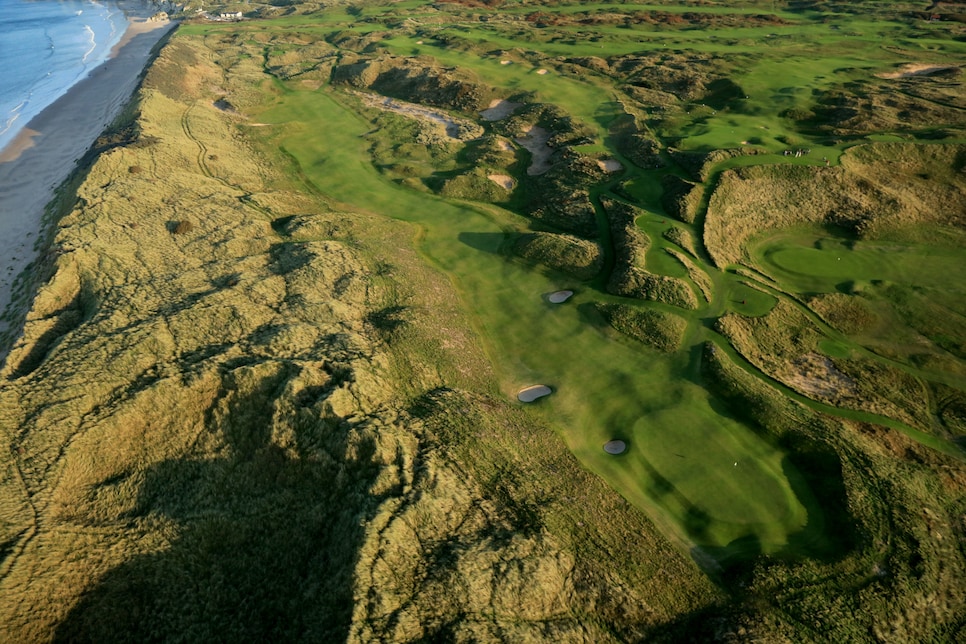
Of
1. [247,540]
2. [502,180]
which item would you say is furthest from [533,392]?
[502,180]

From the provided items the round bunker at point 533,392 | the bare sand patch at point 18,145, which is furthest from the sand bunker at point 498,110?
the bare sand patch at point 18,145

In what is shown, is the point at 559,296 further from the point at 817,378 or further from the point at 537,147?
the point at 537,147

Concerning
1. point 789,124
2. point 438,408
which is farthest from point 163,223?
point 789,124

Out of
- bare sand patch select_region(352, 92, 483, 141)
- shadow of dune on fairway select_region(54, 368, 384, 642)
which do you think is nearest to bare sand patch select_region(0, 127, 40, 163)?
bare sand patch select_region(352, 92, 483, 141)

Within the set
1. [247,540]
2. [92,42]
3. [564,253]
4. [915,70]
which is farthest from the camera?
[92,42]

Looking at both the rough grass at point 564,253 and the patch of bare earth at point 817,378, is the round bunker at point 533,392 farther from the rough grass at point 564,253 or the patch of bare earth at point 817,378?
the patch of bare earth at point 817,378

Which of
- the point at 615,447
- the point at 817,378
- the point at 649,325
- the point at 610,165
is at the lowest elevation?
the point at 615,447

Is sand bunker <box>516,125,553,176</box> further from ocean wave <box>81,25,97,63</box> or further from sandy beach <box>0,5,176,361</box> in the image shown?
ocean wave <box>81,25,97,63</box>
